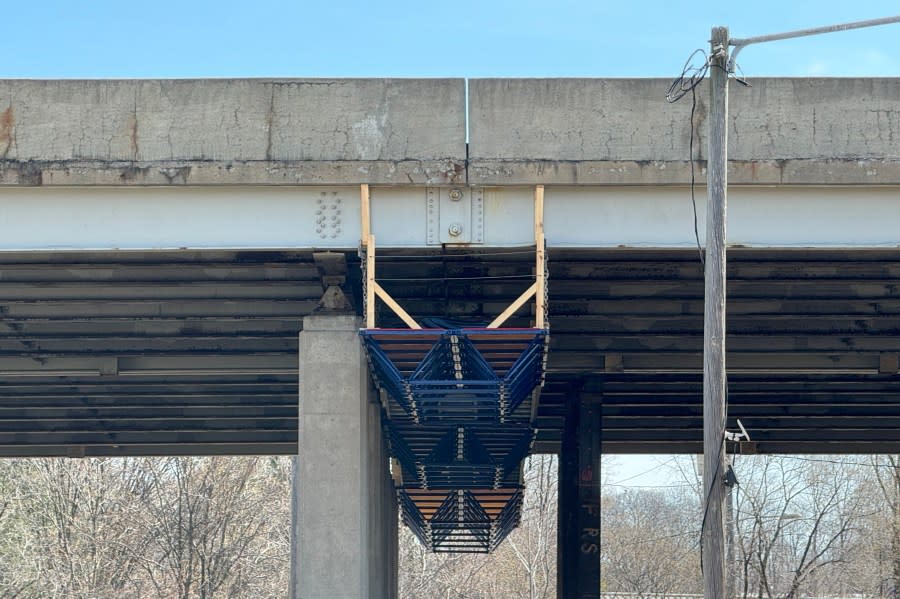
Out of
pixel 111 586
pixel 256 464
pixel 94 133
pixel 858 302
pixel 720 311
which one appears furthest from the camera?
pixel 256 464

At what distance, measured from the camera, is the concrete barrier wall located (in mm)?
15078

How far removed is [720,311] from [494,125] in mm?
4640

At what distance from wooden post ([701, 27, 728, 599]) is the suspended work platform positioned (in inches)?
141

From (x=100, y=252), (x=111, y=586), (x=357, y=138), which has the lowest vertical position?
(x=111, y=586)

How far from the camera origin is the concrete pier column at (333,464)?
49.5ft

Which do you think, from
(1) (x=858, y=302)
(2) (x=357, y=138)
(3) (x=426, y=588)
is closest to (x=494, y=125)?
(2) (x=357, y=138)

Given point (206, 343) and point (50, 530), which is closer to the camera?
point (206, 343)

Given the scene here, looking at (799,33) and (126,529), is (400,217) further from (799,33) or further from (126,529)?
(126,529)

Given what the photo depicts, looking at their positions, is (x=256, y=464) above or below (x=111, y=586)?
above

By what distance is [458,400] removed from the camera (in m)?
17.0

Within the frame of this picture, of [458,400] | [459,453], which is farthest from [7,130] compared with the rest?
[459,453]

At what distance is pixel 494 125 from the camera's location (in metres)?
15.2

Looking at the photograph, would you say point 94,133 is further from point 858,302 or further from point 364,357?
point 858,302

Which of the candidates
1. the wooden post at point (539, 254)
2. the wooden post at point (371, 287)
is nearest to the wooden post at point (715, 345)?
the wooden post at point (539, 254)
